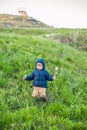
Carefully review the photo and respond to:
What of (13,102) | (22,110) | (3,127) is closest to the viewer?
(3,127)

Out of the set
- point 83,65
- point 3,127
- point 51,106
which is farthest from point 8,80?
point 83,65

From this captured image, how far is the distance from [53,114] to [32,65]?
3.06m

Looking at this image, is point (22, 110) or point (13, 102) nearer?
point (22, 110)

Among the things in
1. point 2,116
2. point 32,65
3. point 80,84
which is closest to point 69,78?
point 80,84

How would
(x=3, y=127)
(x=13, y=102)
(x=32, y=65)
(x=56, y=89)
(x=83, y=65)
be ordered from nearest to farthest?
(x=3, y=127) < (x=13, y=102) < (x=56, y=89) < (x=32, y=65) < (x=83, y=65)

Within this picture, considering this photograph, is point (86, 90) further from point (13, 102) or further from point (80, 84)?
point (13, 102)

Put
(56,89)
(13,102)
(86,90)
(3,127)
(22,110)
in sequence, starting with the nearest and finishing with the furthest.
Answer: (3,127) → (22,110) → (13,102) → (56,89) → (86,90)

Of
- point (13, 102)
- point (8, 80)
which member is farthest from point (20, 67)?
point (13, 102)

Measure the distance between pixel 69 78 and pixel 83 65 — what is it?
172 inches

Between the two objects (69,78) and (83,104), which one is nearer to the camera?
(83,104)

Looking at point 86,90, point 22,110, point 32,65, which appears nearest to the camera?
point 22,110

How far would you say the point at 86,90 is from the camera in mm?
9617

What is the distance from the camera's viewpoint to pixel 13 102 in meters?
7.87

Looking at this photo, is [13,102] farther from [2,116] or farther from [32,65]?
[32,65]
